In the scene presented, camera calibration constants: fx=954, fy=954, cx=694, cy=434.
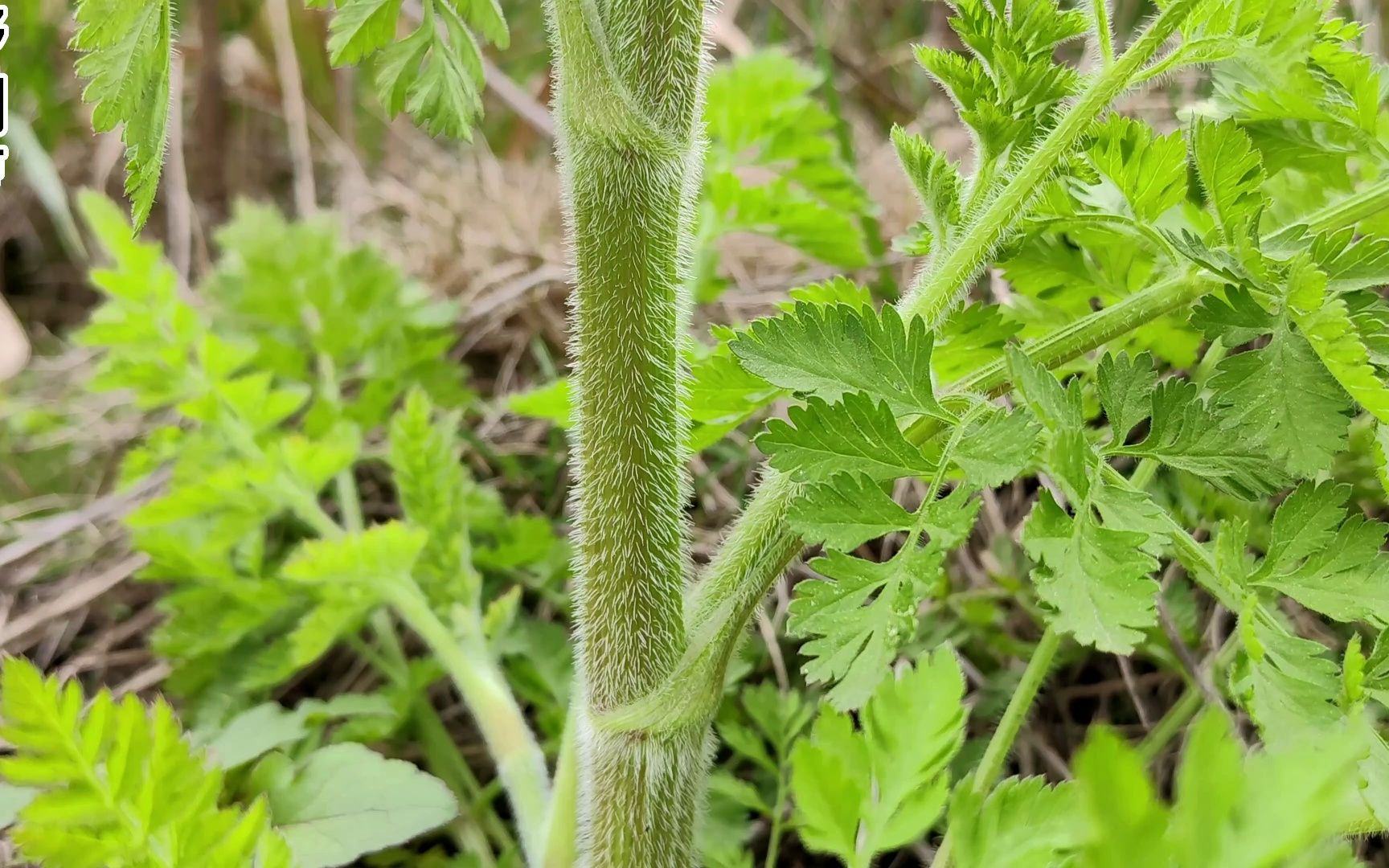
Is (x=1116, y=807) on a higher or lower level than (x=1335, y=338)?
lower

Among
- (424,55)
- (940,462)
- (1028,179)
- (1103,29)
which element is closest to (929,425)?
(940,462)

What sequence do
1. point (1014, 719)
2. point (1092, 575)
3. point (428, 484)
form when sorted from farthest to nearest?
point (428, 484) → point (1014, 719) → point (1092, 575)

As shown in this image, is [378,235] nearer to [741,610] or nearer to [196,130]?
[196,130]

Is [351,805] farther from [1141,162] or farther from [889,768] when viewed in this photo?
[1141,162]

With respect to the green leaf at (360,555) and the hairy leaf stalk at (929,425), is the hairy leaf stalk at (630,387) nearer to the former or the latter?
the hairy leaf stalk at (929,425)

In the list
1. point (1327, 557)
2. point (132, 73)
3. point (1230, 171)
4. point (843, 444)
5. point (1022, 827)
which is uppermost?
point (132, 73)

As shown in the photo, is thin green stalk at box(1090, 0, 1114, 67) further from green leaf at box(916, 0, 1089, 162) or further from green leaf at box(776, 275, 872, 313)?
green leaf at box(776, 275, 872, 313)
